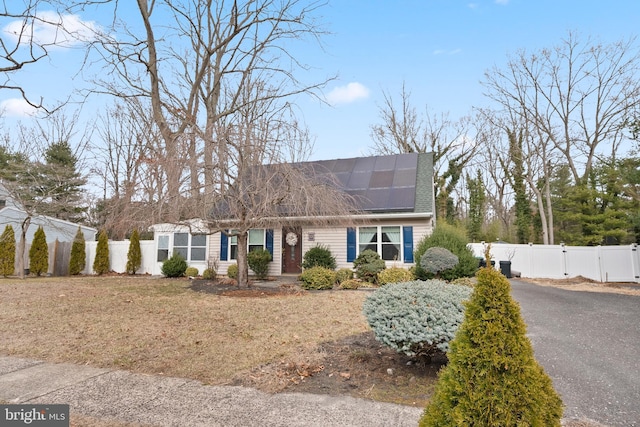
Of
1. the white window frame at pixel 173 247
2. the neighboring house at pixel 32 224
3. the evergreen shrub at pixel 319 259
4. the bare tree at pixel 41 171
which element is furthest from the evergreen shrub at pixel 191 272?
the neighboring house at pixel 32 224

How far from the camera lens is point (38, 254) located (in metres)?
16.4

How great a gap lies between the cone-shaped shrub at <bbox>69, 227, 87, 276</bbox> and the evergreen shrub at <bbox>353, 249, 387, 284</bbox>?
13.8 m

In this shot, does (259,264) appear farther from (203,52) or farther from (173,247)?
(203,52)

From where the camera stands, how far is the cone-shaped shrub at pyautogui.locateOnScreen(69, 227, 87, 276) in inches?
689

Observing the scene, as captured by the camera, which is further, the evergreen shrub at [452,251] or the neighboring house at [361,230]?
the neighboring house at [361,230]

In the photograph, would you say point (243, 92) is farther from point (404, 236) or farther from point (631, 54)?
point (631, 54)

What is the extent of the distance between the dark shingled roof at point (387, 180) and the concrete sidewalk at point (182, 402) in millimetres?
9401

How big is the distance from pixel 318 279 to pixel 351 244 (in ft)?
9.48

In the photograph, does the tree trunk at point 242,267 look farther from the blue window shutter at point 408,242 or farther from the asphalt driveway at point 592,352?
the asphalt driveway at point 592,352

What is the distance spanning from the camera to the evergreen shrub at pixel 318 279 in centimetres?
1166

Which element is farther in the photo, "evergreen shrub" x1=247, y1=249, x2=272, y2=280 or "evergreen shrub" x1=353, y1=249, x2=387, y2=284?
"evergreen shrub" x1=247, y1=249, x2=272, y2=280

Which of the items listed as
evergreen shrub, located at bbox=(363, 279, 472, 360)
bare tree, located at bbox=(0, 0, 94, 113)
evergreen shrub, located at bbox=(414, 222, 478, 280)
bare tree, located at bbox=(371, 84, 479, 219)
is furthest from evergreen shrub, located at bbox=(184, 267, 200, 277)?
bare tree, located at bbox=(371, 84, 479, 219)

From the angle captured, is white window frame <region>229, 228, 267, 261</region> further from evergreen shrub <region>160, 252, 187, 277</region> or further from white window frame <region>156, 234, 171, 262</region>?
white window frame <region>156, 234, 171, 262</region>

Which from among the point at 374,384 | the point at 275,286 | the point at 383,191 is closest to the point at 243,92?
the point at 383,191
